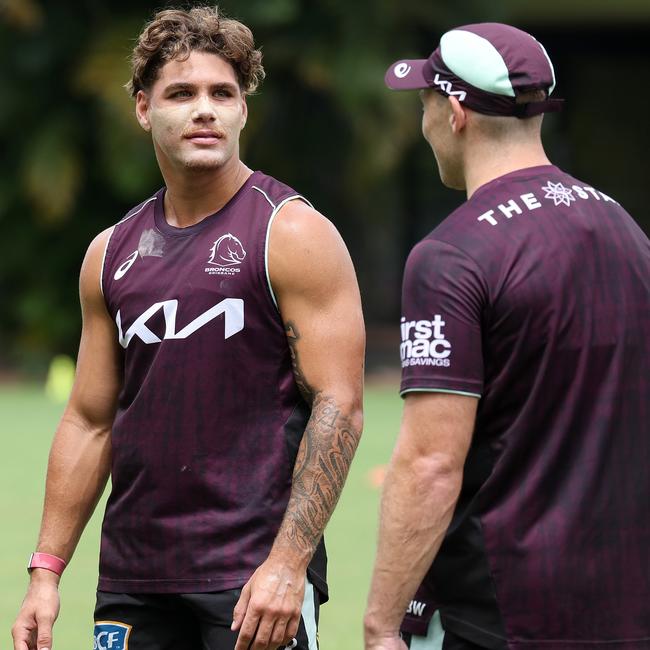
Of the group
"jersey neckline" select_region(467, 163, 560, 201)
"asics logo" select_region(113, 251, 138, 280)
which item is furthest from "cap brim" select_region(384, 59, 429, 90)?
"asics logo" select_region(113, 251, 138, 280)

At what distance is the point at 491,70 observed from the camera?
11.6ft

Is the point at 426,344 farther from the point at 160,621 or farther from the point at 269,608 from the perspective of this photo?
the point at 160,621

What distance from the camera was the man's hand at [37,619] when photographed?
14.0 ft

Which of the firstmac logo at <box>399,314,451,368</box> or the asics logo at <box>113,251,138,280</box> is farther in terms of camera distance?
the asics logo at <box>113,251,138,280</box>

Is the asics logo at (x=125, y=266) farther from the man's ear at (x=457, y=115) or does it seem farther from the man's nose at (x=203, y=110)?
the man's ear at (x=457, y=115)

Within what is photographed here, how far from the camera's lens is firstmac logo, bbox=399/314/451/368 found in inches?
133

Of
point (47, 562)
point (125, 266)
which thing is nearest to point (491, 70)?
point (125, 266)

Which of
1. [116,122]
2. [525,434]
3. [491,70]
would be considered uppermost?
[116,122]

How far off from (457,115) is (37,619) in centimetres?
196

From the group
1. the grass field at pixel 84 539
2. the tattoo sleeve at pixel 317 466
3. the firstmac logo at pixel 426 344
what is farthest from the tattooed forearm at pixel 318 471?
the grass field at pixel 84 539

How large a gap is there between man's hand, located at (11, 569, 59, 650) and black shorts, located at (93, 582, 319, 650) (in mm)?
184

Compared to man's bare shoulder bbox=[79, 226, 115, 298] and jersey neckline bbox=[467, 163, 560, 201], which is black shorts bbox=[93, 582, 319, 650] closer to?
man's bare shoulder bbox=[79, 226, 115, 298]

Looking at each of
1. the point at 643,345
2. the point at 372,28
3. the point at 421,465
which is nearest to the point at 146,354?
the point at 421,465

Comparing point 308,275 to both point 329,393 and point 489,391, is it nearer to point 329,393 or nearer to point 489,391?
point 329,393
